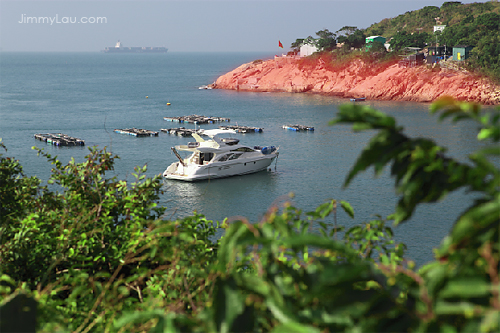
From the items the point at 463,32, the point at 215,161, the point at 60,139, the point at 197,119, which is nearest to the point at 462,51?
the point at 463,32

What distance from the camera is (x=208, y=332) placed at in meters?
1.79

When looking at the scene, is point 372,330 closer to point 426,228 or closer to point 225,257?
point 225,257

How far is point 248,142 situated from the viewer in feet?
146

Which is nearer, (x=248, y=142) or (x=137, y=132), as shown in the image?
(x=248, y=142)

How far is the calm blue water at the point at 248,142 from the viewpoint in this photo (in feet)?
81.0

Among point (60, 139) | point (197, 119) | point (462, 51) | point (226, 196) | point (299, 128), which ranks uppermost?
point (462, 51)

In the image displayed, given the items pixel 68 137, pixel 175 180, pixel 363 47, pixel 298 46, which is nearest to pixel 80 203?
pixel 175 180

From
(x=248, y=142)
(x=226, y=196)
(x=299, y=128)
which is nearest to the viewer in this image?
(x=226, y=196)

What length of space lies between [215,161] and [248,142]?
1292 cm

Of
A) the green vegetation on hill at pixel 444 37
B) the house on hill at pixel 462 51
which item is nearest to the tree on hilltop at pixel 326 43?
the green vegetation on hill at pixel 444 37

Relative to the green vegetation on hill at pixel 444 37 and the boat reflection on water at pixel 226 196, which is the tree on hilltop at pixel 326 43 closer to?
the green vegetation on hill at pixel 444 37

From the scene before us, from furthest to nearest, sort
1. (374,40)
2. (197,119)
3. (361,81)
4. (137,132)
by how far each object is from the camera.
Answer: (374,40), (361,81), (197,119), (137,132)

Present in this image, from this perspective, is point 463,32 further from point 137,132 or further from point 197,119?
point 137,132

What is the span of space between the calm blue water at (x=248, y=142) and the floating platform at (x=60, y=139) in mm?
738
